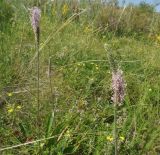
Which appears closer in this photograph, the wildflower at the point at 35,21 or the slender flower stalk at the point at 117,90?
the slender flower stalk at the point at 117,90

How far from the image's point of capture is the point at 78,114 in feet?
7.66

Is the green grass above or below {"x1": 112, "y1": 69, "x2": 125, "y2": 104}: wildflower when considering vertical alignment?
below

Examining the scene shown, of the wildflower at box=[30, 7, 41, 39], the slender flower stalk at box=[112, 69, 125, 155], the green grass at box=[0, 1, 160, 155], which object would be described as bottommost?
the green grass at box=[0, 1, 160, 155]

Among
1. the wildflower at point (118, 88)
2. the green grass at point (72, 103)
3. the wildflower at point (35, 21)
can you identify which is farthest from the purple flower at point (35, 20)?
the wildflower at point (118, 88)

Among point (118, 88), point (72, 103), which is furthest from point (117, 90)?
point (72, 103)

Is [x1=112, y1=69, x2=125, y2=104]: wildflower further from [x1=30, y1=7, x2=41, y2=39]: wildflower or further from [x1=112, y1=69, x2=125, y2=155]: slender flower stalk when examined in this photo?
[x1=30, y1=7, x2=41, y2=39]: wildflower

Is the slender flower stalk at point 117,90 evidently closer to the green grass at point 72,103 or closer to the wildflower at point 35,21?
the wildflower at point 35,21

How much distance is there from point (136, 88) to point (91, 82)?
379 millimetres

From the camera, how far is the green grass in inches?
83.0

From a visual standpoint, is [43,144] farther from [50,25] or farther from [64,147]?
[50,25]

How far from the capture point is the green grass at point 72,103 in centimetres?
211

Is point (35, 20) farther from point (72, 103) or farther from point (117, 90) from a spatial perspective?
point (72, 103)

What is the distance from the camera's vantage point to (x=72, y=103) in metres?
2.53

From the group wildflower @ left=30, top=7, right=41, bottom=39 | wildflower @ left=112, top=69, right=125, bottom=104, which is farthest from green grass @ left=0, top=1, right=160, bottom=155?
wildflower @ left=112, top=69, right=125, bottom=104
